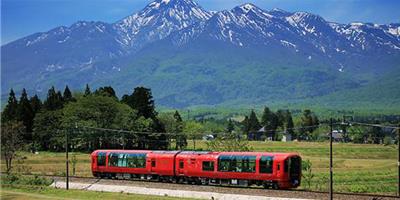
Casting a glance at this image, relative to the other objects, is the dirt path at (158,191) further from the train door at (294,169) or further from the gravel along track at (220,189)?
the train door at (294,169)

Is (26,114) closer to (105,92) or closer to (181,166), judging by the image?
(105,92)

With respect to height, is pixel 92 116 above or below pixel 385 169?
above

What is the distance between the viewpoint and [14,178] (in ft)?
168

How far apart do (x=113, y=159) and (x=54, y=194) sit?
10.1m

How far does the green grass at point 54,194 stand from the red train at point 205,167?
6440 millimetres

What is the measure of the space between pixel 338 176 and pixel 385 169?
13.1m

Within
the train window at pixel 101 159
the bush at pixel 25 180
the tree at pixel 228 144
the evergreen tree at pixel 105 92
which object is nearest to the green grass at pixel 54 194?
the bush at pixel 25 180

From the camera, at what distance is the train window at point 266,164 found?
41344mm

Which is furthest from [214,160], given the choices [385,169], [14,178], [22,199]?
[385,169]

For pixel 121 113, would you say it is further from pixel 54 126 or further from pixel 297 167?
pixel 297 167

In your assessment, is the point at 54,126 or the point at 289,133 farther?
the point at 289,133

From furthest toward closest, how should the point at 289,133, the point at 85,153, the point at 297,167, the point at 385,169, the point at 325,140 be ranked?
the point at 289,133
the point at 325,140
the point at 85,153
the point at 385,169
the point at 297,167

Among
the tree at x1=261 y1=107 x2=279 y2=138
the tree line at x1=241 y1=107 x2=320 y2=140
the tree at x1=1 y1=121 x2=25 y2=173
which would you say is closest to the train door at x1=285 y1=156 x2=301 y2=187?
the tree at x1=1 y1=121 x2=25 y2=173

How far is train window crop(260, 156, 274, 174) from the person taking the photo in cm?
4134
